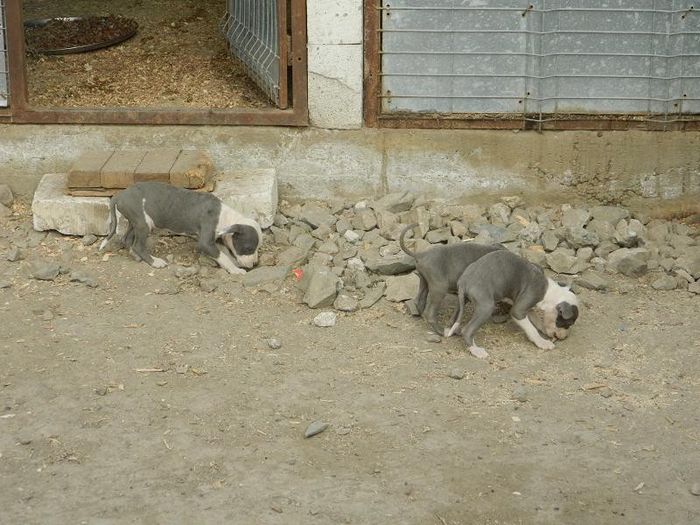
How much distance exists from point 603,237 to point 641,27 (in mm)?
1616

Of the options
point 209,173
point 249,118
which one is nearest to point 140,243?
point 209,173

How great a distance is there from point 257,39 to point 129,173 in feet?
5.73

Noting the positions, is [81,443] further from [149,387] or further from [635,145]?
[635,145]

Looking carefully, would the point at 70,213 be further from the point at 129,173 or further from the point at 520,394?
the point at 520,394

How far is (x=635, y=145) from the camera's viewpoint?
8977 millimetres

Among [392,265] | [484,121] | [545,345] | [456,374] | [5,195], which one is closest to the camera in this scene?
[456,374]

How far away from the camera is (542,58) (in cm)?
883

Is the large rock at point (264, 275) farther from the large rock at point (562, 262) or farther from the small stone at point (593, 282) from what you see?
the small stone at point (593, 282)

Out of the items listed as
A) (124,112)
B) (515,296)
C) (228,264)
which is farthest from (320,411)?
(124,112)

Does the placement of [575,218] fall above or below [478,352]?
above

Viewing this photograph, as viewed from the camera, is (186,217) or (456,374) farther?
(186,217)

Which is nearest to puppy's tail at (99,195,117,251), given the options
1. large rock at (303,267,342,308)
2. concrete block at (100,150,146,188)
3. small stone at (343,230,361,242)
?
concrete block at (100,150,146,188)

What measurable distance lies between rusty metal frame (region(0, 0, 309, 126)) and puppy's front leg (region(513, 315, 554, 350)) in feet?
8.72

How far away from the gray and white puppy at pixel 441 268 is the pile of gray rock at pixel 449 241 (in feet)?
1.49
